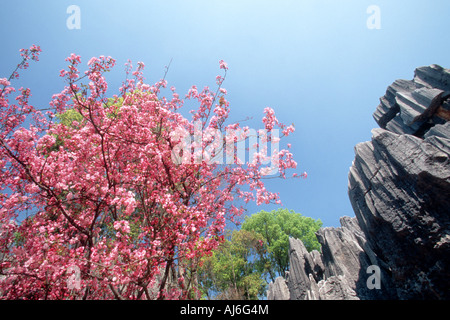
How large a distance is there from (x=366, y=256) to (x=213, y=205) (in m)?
13.4

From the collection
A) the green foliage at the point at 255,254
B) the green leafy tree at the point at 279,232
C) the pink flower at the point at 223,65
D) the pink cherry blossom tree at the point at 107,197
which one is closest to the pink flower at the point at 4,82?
the pink cherry blossom tree at the point at 107,197

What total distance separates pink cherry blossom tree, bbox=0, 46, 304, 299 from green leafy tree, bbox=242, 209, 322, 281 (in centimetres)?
2573

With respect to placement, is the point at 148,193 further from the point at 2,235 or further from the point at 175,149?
the point at 2,235

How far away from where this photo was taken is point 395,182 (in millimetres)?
10555

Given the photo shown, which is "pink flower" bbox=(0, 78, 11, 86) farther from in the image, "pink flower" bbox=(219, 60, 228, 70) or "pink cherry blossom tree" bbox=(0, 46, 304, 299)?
"pink flower" bbox=(219, 60, 228, 70)

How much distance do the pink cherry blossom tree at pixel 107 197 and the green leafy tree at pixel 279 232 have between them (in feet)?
84.4

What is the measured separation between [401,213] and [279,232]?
74.4 ft

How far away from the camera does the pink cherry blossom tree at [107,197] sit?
183 inches

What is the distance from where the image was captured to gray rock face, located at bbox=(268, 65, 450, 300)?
9055 millimetres

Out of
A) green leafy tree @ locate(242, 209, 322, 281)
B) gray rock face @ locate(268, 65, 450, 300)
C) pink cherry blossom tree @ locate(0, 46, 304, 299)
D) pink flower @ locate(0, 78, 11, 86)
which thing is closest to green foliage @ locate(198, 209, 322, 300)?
green leafy tree @ locate(242, 209, 322, 281)

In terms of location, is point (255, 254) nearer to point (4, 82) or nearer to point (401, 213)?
point (401, 213)

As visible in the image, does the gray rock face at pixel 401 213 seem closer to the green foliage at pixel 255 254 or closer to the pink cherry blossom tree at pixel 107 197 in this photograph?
the pink cherry blossom tree at pixel 107 197

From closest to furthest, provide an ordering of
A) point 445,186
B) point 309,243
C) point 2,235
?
point 2,235, point 445,186, point 309,243

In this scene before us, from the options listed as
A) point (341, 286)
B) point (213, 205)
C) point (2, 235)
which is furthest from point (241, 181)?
point (341, 286)
